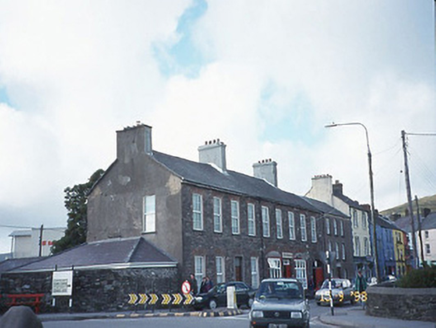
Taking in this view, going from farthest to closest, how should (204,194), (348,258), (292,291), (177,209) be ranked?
1. (348,258)
2. (204,194)
3. (177,209)
4. (292,291)

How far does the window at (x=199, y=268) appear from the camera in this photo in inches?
1259

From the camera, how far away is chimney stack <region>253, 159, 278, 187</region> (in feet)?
160

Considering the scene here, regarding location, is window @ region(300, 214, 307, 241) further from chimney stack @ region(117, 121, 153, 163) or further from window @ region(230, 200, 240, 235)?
chimney stack @ region(117, 121, 153, 163)

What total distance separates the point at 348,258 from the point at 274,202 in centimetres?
1989

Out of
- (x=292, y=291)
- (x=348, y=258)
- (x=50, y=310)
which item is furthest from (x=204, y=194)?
(x=348, y=258)

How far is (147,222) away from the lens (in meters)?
32.6

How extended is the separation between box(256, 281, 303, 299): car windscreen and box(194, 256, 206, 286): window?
643 inches

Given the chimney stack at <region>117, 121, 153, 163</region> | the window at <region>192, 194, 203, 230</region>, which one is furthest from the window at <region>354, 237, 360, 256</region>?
the chimney stack at <region>117, 121, 153, 163</region>

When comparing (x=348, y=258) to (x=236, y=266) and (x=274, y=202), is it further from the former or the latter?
(x=236, y=266)

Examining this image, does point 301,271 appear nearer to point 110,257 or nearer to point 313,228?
point 313,228

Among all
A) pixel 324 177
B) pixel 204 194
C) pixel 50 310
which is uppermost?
pixel 324 177

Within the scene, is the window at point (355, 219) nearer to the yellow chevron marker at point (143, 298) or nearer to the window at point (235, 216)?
the window at point (235, 216)

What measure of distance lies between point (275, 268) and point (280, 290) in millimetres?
24884

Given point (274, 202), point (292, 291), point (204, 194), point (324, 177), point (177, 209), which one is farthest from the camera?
point (324, 177)
